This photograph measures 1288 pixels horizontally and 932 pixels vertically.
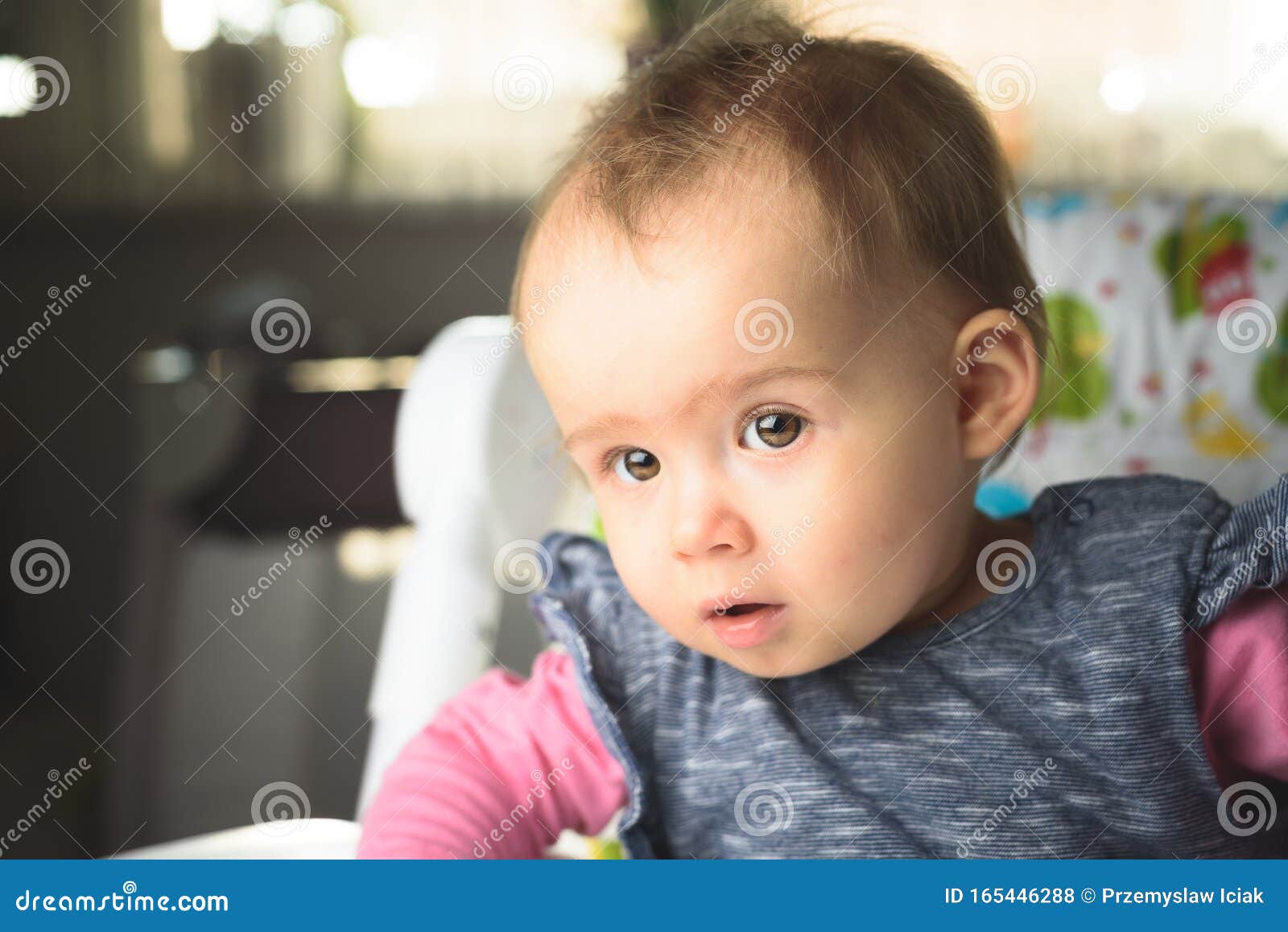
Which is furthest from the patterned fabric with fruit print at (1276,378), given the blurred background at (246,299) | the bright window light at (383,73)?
the bright window light at (383,73)

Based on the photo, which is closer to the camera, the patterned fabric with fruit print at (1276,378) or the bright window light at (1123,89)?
the patterned fabric with fruit print at (1276,378)

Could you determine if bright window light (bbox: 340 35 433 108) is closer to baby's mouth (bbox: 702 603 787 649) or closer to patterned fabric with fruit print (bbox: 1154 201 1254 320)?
patterned fabric with fruit print (bbox: 1154 201 1254 320)

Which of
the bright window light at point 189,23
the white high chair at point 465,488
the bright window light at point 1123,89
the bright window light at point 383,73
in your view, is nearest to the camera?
the white high chair at point 465,488

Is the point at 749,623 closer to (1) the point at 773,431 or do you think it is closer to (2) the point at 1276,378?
(1) the point at 773,431

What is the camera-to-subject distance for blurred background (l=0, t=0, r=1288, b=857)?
163cm

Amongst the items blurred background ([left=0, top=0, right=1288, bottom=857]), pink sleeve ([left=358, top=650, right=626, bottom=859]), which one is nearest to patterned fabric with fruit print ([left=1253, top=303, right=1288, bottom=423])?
blurred background ([left=0, top=0, right=1288, bottom=857])

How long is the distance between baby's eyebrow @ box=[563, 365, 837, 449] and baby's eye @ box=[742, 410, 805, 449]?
19mm

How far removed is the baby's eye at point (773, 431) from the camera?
1.81 ft

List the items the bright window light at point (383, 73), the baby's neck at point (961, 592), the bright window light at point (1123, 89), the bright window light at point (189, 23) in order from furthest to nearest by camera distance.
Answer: the bright window light at point (189, 23) → the bright window light at point (383, 73) → the bright window light at point (1123, 89) → the baby's neck at point (961, 592)

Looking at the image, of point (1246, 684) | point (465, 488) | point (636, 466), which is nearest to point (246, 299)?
point (465, 488)

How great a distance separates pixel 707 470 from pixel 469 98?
142 centimetres

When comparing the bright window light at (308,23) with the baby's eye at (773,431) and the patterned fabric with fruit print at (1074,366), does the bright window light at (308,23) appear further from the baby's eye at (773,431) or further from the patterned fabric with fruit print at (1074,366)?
the baby's eye at (773,431)

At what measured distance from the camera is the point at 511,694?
0.71 m

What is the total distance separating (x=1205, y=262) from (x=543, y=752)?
81 cm
